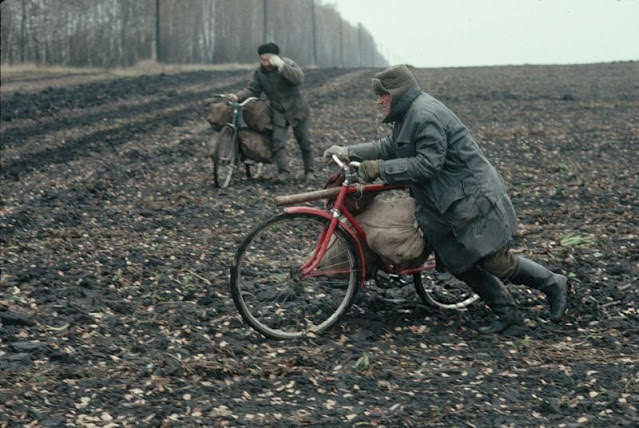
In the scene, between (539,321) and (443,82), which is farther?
(443,82)

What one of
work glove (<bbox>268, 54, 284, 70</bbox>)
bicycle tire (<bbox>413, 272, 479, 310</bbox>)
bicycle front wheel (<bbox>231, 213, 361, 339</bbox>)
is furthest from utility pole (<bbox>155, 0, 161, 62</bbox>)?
bicycle front wheel (<bbox>231, 213, 361, 339</bbox>)

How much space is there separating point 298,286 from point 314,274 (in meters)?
0.24

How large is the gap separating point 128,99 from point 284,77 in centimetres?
1050

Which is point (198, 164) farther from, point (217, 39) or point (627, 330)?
point (217, 39)

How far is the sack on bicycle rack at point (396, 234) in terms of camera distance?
18.8 ft

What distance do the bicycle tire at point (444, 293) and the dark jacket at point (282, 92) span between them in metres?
4.56

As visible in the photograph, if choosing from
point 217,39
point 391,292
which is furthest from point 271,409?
point 217,39

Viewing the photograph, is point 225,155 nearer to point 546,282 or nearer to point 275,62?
point 275,62

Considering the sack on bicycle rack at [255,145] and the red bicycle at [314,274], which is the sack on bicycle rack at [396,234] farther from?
the sack on bicycle rack at [255,145]

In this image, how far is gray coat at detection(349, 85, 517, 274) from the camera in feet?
17.9

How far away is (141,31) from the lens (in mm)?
32812

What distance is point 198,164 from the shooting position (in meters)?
13.2

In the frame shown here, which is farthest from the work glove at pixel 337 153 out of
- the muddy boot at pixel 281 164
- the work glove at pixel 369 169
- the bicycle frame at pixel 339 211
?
the muddy boot at pixel 281 164

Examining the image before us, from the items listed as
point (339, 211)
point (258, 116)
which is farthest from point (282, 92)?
point (339, 211)
